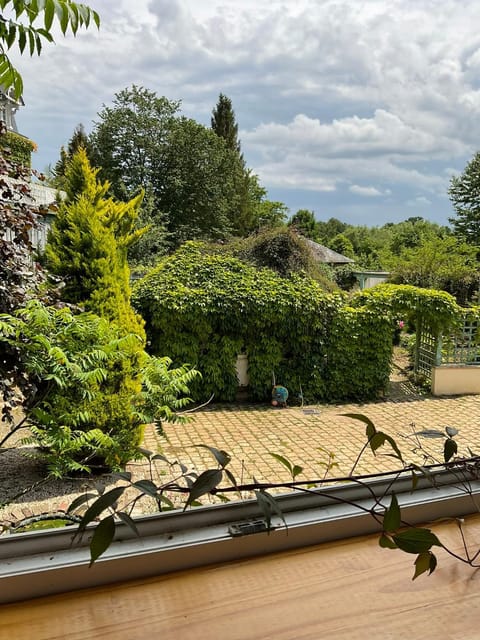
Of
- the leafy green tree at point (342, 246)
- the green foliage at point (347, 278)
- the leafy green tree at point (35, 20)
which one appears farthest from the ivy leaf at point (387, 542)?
the leafy green tree at point (342, 246)

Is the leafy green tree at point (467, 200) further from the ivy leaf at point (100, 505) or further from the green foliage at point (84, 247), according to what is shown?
the ivy leaf at point (100, 505)

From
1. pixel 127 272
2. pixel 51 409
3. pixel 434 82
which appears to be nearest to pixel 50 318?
pixel 51 409

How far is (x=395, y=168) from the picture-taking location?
7.95ft

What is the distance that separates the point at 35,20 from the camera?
75 centimetres

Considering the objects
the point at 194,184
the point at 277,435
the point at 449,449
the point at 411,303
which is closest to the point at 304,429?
the point at 277,435

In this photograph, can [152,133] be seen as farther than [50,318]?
Yes

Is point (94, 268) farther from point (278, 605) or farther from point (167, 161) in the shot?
point (167, 161)

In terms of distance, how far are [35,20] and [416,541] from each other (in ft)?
3.10

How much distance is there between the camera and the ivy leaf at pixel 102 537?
1.50ft

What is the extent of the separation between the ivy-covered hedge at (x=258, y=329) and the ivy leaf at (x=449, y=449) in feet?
12.9

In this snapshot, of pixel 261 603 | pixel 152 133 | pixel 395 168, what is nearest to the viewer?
pixel 261 603

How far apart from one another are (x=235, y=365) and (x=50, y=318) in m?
2.87

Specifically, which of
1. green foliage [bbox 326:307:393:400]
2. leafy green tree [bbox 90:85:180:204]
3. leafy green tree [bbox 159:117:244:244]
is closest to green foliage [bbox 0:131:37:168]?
green foliage [bbox 326:307:393:400]

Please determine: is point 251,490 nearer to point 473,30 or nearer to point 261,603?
point 261,603
